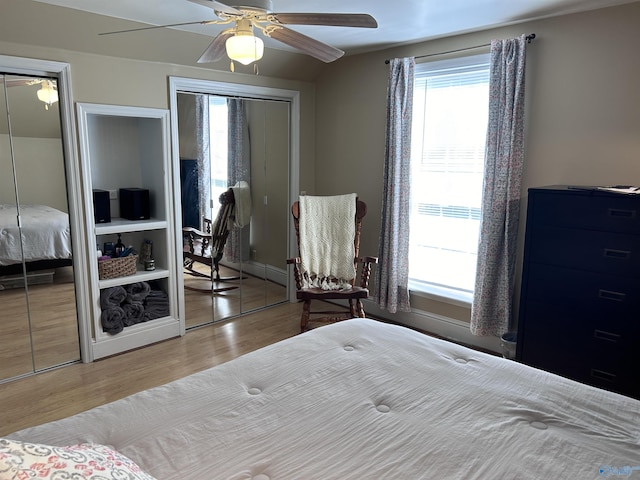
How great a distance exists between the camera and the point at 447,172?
3.62 metres

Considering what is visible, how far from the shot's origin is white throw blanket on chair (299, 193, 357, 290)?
153 inches

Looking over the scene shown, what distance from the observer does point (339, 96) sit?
434 centimetres

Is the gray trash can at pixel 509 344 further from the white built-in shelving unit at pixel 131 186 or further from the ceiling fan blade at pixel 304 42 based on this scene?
the white built-in shelving unit at pixel 131 186

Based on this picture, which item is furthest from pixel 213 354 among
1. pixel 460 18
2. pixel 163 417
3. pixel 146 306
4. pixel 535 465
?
pixel 460 18

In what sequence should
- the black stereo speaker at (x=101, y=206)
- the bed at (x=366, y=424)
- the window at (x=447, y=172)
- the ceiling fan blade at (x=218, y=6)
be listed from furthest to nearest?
the window at (x=447, y=172)
the black stereo speaker at (x=101, y=206)
the ceiling fan blade at (x=218, y=6)
the bed at (x=366, y=424)

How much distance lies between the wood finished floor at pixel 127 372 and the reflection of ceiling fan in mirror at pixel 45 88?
5.94 feet

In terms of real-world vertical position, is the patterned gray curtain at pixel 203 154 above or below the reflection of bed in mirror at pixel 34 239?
above

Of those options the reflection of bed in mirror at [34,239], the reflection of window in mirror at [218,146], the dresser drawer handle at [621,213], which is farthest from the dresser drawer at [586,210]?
the reflection of bed in mirror at [34,239]

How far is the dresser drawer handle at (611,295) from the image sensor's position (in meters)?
2.47

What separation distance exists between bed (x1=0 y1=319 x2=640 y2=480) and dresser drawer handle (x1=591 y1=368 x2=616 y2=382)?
118cm

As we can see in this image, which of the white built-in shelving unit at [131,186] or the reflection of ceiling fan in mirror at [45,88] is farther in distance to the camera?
the white built-in shelving unit at [131,186]

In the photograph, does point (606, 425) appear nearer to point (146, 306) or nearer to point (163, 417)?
point (163, 417)

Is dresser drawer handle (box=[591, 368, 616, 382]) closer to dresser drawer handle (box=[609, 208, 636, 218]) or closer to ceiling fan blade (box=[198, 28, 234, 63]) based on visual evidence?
dresser drawer handle (box=[609, 208, 636, 218])

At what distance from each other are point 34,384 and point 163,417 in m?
2.12
